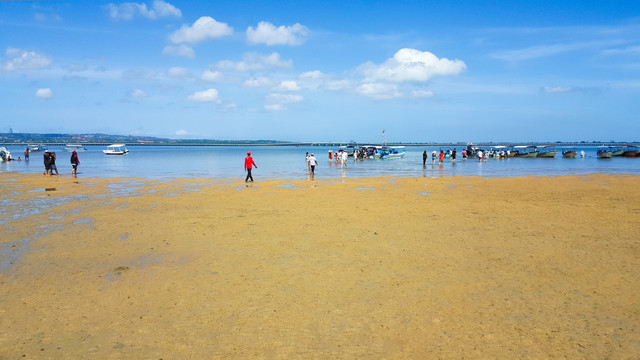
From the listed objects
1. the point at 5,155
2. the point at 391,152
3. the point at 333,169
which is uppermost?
the point at 391,152

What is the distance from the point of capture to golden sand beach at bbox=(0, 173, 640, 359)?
5.28m

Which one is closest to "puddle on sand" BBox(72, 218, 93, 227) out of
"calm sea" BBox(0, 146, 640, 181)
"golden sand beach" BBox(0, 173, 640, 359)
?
"golden sand beach" BBox(0, 173, 640, 359)

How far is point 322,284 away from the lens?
7.38 metres

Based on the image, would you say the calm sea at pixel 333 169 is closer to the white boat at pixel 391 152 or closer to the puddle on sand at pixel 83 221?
the white boat at pixel 391 152

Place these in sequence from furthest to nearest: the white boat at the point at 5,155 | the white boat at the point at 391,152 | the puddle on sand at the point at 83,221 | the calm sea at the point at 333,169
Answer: the white boat at the point at 391,152 → the white boat at the point at 5,155 → the calm sea at the point at 333,169 → the puddle on sand at the point at 83,221

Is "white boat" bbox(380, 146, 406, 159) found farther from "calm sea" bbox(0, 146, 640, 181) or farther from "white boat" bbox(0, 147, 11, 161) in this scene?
"white boat" bbox(0, 147, 11, 161)

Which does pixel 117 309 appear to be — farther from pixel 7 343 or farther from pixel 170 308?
pixel 7 343

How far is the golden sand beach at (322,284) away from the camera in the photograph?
208 inches

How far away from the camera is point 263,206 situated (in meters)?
16.5

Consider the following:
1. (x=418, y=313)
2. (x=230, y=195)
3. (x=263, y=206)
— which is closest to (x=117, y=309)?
(x=418, y=313)

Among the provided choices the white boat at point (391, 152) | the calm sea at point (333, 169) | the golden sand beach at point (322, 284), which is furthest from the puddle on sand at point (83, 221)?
the white boat at point (391, 152)

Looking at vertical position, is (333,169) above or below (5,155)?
below

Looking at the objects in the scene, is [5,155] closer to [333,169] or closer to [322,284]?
[333,169]

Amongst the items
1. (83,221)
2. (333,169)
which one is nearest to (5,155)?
(333,169)
